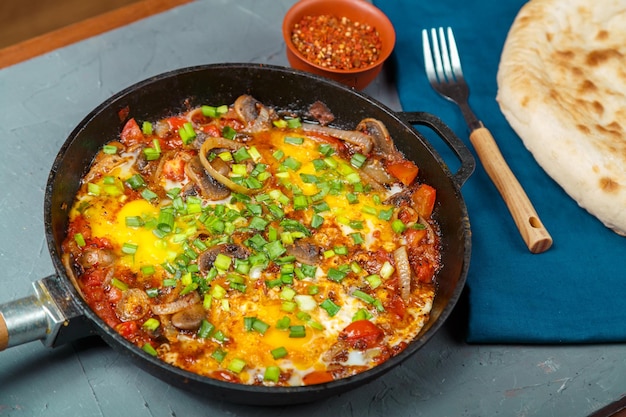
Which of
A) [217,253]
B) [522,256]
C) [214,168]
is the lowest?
[522,256]

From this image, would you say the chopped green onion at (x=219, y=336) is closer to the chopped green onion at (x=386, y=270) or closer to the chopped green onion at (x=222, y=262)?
the chopped green onion at (x=222, y=262)

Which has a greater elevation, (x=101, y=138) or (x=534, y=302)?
(x=101, y=138)

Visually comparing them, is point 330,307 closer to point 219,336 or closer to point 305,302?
point 305,302

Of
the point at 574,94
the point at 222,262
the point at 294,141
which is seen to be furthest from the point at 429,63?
the point at 222,262

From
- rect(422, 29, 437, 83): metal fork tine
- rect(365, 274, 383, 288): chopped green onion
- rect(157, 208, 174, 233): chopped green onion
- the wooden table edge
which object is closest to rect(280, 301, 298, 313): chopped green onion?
rect(365, 274, 383, 288): chopped green onion

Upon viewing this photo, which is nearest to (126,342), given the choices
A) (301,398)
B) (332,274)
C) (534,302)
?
(301,398)

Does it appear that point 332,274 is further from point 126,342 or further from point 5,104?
point 5,104
